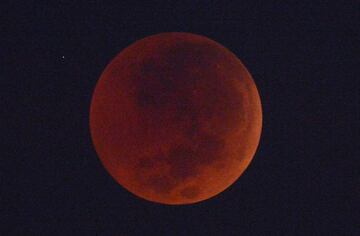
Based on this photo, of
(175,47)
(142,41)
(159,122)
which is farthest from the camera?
(142,41)

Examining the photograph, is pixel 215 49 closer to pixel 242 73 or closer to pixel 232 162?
pixel 242 73

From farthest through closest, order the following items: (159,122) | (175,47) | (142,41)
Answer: (142,41)
(175,47)
(159,122)

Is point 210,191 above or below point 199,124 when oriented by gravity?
below

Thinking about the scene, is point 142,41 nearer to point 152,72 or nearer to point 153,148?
point 152,72

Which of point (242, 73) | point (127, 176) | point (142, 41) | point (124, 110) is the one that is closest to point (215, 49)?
point (242, 73)

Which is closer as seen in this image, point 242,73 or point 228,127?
point 228,127

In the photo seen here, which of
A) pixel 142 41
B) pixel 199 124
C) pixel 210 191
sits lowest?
pixel 210 191

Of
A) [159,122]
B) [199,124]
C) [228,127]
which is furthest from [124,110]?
[228,127]
